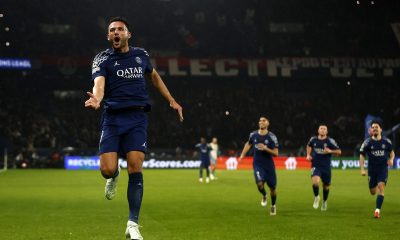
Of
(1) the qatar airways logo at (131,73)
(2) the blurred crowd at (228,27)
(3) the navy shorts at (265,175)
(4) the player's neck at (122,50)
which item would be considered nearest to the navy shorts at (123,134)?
(1) the qatar airways logo at (131,73)

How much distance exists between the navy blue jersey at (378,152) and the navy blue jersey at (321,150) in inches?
69.4

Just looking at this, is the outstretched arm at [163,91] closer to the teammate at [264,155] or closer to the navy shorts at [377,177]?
the teammate at [264,155]

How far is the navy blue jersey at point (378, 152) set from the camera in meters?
15.7

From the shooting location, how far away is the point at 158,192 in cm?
2345

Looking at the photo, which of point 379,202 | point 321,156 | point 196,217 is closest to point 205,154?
point 321,156

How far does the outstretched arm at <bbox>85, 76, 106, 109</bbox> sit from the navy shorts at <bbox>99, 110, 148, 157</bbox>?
1.53ft

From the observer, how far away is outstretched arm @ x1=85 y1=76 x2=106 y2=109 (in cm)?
684

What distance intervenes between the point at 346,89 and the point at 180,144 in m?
16.8

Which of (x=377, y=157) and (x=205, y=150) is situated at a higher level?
(x=205, y=150)

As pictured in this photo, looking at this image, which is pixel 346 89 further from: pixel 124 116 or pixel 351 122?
pixel 124 116

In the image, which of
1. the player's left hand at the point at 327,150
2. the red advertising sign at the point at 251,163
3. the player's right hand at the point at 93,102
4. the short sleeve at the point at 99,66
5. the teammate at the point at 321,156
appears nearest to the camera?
the player's right hand at the point at 93,102

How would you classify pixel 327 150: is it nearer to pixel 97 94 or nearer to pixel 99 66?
pixel 99 66

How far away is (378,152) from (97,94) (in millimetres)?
10255

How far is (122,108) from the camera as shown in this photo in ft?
25.6
